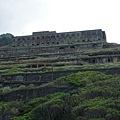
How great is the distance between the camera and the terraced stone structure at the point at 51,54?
4525cm

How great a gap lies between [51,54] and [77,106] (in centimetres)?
3456

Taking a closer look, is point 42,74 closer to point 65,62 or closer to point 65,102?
point 65,62

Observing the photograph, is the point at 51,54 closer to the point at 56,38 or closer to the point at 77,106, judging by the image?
the point at 56,38

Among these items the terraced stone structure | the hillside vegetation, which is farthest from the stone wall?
the hillside vegetation

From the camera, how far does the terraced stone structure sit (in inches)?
1781

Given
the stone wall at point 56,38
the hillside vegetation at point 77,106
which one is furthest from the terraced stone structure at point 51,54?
the hillside vegetation at point 77,106

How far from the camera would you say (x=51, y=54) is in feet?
204

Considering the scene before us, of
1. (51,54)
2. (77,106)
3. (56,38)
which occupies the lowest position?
(77,106)

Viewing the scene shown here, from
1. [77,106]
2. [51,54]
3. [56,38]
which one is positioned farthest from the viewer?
[56,38]

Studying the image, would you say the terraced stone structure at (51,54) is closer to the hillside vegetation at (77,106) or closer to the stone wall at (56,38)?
the stone wall at (56,38)

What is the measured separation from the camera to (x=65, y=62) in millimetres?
52750

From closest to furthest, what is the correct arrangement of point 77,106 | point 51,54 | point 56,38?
point 77,106 → point 51,54 → point 56,38

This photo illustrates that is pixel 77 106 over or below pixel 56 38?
below

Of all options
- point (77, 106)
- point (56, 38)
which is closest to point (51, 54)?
point (56, 38)
